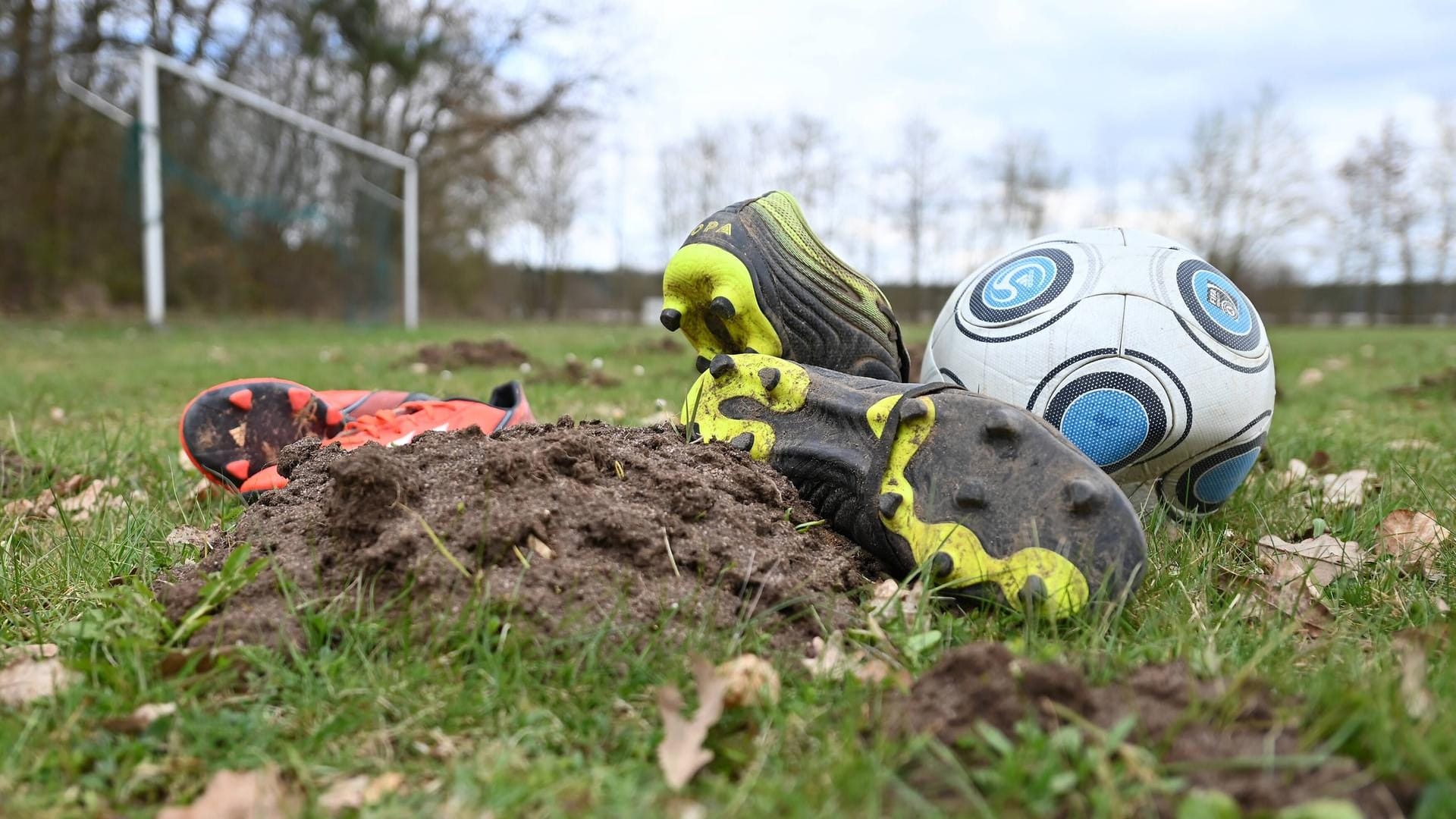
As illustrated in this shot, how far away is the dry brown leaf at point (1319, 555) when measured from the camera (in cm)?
182

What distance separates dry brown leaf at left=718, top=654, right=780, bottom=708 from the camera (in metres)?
1.25

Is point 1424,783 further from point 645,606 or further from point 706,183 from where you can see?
point 706,183

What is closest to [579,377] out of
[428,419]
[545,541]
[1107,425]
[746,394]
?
[428,419]

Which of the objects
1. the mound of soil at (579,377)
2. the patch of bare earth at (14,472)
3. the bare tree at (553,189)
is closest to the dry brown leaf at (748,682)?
the patch of bare earth at (14,472)

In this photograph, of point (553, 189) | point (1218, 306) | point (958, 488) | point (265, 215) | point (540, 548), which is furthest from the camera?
point (553, 189)

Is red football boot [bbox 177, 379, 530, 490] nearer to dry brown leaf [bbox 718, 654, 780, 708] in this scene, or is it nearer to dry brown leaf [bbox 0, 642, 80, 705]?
dry brown leaf [bbox 0, 642, 80, 705]

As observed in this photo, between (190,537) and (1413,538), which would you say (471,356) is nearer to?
(190,537)

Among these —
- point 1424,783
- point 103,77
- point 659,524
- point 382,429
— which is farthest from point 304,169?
point 1424,783

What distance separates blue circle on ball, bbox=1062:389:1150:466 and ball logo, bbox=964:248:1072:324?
0.95 ft

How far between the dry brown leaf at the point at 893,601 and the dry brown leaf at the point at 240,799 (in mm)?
929

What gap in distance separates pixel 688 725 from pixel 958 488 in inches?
28.2

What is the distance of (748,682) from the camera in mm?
1279

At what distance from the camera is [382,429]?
8.53 ft

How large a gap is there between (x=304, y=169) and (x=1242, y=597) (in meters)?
16.3
